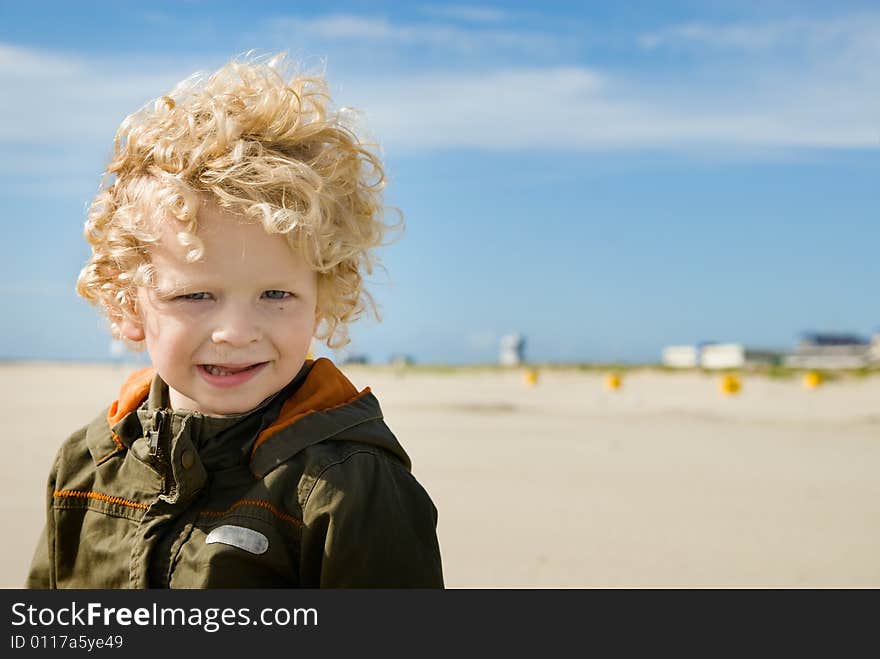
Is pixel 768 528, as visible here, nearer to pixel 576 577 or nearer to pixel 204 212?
pixel 576 577

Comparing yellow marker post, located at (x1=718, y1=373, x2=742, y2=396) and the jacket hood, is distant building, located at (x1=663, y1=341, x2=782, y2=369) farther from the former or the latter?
the jacket hood

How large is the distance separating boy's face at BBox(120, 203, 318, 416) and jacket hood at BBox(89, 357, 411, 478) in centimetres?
7

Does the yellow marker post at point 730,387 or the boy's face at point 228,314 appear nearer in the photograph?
the boy's face at point 228,314

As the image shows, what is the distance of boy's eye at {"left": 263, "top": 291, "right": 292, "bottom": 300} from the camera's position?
2.00 m

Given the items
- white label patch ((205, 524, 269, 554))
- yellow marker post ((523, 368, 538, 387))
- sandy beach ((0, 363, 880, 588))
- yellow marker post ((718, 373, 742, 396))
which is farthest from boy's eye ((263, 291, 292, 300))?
yellow marker post ((523, 368, 538, 387))

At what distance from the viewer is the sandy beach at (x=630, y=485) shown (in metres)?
4.65

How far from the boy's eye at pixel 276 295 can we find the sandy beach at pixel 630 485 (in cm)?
255

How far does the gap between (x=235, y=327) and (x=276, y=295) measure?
0.37 feet

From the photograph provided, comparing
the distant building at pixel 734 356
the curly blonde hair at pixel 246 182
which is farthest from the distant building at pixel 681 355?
the curly blonde hair at pixel 246 182

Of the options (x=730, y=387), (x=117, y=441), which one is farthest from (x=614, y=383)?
(x=117, y=441)

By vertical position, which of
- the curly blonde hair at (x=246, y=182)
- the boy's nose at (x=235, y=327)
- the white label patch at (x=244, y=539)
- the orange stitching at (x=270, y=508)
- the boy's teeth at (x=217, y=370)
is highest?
the curly blonde hair at (x=246, y=182)

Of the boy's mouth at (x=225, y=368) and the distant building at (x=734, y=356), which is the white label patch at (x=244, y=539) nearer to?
the boy's mouth at (x=225, y=368)

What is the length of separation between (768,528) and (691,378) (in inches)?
436

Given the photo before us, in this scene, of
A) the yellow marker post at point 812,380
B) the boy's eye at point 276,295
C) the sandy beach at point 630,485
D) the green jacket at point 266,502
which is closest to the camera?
the green jacket at point 266,502
